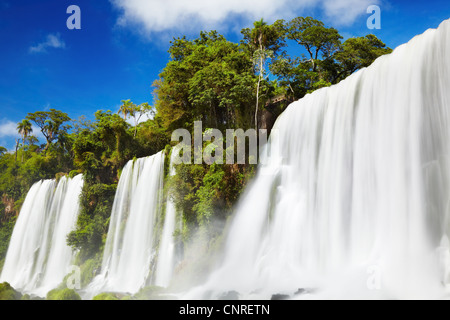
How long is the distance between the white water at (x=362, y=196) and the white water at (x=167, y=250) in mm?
3963

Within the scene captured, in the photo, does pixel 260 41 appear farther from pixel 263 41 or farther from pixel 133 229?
pixel 133 229

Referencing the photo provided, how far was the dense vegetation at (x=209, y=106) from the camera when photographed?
16641 mm

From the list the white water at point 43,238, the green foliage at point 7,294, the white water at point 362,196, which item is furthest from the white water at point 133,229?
the white water at point 362,196

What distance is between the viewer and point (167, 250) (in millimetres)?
16875

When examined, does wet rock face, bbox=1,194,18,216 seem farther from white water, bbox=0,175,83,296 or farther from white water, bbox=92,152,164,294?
white water, bbox=92,152,164,294

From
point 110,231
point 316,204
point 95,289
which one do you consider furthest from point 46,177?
point 316,204

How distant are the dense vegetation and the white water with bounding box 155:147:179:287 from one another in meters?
0.82

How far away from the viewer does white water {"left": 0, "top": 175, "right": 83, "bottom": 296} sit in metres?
24.3

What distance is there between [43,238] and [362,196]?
26.5 m

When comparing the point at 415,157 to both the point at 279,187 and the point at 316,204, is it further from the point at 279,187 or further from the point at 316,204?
the point at 279,187

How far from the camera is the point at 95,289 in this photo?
18219mm

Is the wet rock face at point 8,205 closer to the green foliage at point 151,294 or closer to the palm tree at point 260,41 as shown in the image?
the green foliage at point 151,294

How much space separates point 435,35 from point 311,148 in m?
5.59

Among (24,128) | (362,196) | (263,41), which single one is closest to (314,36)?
(263,41)
